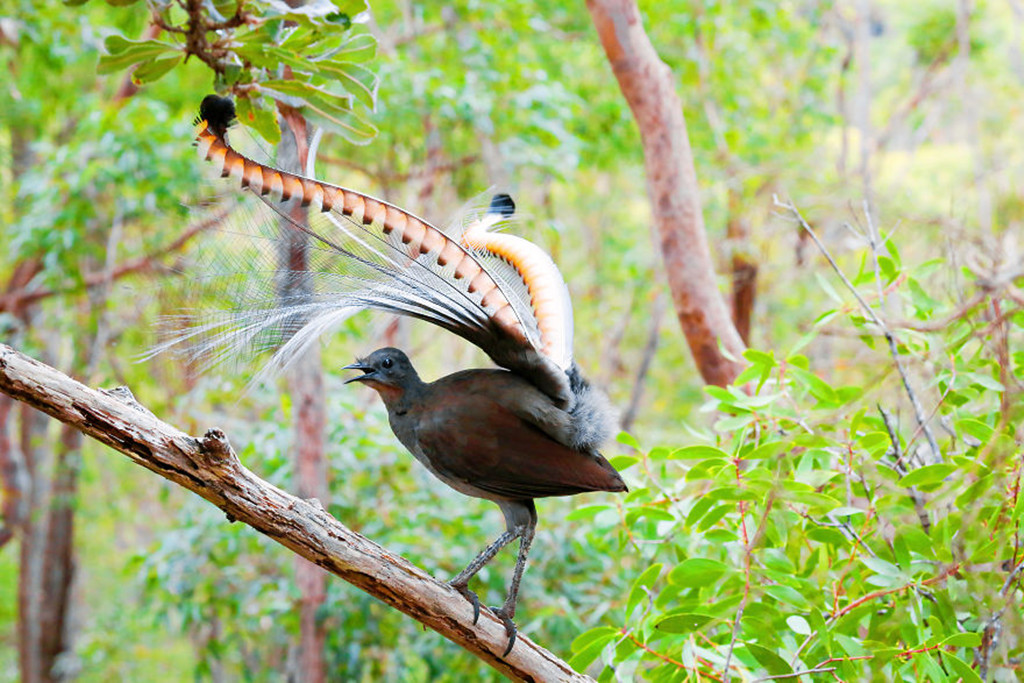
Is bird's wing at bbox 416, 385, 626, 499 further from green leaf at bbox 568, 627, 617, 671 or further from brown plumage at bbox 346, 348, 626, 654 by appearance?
green leaf at bbox 568, 627, 617, 671

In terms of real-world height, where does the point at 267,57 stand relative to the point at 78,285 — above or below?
above

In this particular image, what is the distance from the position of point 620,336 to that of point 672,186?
13.2 ft

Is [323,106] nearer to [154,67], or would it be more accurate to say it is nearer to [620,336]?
[154,67]

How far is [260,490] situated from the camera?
1521 mm

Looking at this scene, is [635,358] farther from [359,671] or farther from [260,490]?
[260,490]

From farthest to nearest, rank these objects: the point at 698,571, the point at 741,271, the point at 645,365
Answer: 1. the point at 645,365
2. the point at 741,271
3. the point at 698,571

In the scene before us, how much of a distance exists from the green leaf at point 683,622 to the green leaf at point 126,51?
142cm

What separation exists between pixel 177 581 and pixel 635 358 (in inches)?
207

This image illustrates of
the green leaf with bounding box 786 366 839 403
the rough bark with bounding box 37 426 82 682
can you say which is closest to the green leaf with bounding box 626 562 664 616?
the green leaf with bounding box 786 366 839 403

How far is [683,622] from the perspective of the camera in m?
1.57

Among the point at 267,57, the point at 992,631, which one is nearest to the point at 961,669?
the point at 992,631

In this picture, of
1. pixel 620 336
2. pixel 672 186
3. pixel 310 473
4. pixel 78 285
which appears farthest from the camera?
pixel 620 336

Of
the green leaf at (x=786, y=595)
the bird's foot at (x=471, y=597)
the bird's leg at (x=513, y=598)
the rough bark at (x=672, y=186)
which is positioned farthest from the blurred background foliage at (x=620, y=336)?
the rough bark at (x=672, y=186)

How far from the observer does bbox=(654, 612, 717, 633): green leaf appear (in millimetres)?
1554
